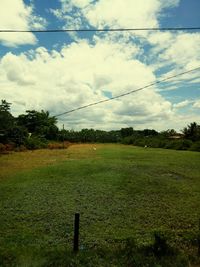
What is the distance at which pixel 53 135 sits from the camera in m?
55.1

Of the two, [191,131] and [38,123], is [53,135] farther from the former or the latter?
[191,131]

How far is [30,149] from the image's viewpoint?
1507 inches

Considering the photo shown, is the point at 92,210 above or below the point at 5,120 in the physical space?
below

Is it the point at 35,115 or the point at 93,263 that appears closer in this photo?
the point at 93,263

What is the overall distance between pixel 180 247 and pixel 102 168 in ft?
42.1

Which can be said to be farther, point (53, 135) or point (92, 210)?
point (53, 135)

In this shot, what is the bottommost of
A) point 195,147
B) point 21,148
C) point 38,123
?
point 21,148

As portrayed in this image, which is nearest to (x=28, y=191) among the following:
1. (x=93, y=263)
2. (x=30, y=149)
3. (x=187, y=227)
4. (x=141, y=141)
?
(x=187, y=227)

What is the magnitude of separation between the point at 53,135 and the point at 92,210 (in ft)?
151

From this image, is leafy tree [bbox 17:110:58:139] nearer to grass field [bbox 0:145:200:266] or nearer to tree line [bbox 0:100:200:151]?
tree line [bbox 0:100:200:151]

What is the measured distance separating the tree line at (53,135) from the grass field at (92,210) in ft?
52.6

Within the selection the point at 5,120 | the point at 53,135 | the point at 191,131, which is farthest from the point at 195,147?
the point at 53,135

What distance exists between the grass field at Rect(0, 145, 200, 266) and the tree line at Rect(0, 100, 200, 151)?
16037 mm

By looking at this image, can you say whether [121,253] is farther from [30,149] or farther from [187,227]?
[30,149]
